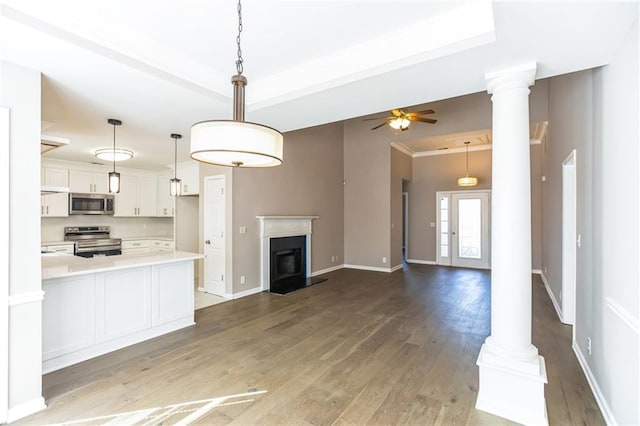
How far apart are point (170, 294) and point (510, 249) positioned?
364cm

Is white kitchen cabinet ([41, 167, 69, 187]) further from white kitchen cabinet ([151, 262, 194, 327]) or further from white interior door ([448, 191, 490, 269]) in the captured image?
white interior door ([448, 191, 490, 269])

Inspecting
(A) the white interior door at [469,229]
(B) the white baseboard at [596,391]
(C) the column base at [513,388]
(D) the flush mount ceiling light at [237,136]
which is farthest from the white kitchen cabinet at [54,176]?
(A) the white interior door at [469,229]

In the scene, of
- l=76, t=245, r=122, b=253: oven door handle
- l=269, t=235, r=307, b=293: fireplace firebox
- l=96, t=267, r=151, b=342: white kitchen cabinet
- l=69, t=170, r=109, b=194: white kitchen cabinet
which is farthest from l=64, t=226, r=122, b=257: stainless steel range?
l=96, t=267, r=151, b=342: white kitchen cabinet

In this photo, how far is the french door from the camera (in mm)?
8180

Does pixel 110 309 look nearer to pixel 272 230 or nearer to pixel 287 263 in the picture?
pixel 272 230

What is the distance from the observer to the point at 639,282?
1.70 meters

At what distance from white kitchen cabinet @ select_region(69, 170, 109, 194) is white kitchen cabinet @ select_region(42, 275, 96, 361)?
176 inches

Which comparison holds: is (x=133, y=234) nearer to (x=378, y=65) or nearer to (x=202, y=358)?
(x=202, y=358)

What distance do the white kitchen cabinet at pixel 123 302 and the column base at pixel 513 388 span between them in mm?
3406

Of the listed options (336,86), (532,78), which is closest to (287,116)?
(336,86)

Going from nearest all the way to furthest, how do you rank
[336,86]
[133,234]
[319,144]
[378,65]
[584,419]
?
[584,419]
[378,65]
[336,86]
[319,144]
[133,234]

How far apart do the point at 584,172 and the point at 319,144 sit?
5.25m

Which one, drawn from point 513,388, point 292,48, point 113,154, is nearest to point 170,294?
point 113,154

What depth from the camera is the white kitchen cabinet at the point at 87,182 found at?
6.57m
